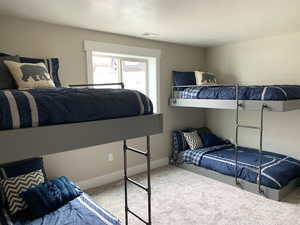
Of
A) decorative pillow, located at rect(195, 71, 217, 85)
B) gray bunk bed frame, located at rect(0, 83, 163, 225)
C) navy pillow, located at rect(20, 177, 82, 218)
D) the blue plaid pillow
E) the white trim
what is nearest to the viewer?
gray bunk bed frame, located at rect(0, 83, 163, 225)

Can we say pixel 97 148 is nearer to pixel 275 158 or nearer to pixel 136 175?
pixel 136 175

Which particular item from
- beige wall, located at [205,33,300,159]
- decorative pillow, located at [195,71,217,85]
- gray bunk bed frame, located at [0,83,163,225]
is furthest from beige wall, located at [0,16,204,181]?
gray bunk bed frame, located at [0,83,163,225]

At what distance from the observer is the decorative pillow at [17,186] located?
7.43 ft

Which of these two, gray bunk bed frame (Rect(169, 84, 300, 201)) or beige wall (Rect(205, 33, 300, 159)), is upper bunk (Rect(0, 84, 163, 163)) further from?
beige wall (Rect(205, 33, 300, 159))

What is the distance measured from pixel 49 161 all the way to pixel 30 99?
2.19m

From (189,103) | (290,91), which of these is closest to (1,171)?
(189,103)

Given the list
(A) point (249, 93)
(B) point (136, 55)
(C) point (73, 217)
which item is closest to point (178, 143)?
(A) point (249, 93)

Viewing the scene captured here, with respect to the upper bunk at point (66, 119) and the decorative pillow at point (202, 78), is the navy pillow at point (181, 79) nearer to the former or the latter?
the decorative pillow at point (202, 78)

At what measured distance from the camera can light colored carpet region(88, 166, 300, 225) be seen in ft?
8.36

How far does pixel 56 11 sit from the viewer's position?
8.02 ft

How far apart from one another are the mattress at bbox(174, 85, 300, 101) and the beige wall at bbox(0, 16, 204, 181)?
0.70 metres

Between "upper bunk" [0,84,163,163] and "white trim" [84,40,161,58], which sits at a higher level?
"white trim" [84,40,161,58]

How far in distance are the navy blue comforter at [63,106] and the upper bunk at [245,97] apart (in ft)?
6.64

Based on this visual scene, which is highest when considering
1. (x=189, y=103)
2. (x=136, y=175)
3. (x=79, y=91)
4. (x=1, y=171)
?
(x=79, y=91)
